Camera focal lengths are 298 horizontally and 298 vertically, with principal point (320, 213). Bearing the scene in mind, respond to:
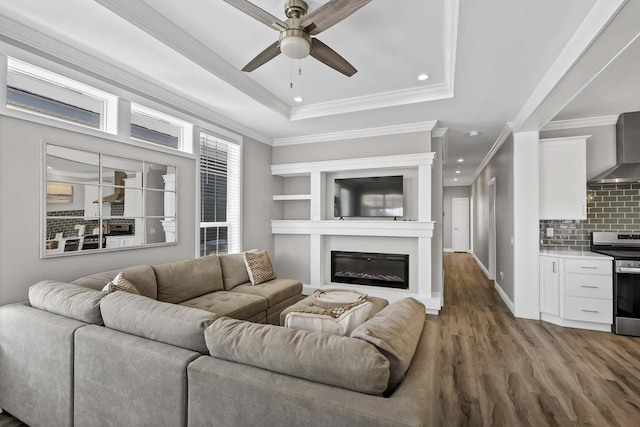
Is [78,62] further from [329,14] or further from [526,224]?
[526,224]

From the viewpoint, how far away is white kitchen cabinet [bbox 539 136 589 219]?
3709mm

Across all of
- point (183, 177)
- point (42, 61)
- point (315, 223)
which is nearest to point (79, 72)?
point (42, 61)

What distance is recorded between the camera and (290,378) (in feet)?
3.57

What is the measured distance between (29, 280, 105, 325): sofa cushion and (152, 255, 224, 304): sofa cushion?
0.89 metres

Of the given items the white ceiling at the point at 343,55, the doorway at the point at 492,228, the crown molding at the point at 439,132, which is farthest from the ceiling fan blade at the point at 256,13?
the doorway at the point at 492,228

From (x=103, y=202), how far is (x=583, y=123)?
5.54 metres

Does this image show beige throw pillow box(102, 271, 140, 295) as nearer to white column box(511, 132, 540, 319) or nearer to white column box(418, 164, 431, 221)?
white column box(418, 164, 431, 221)

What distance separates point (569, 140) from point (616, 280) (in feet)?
5.68

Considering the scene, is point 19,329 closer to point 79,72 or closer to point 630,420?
point 79,72

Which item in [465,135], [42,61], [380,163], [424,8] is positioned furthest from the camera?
[465,135]

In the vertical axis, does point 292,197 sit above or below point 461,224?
above

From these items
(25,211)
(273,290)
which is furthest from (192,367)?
(273,290)

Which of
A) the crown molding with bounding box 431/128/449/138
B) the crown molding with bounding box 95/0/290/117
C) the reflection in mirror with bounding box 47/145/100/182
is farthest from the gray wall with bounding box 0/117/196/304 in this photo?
the crown molding with bounding box 431/128/449/138

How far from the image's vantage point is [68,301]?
1709mm
